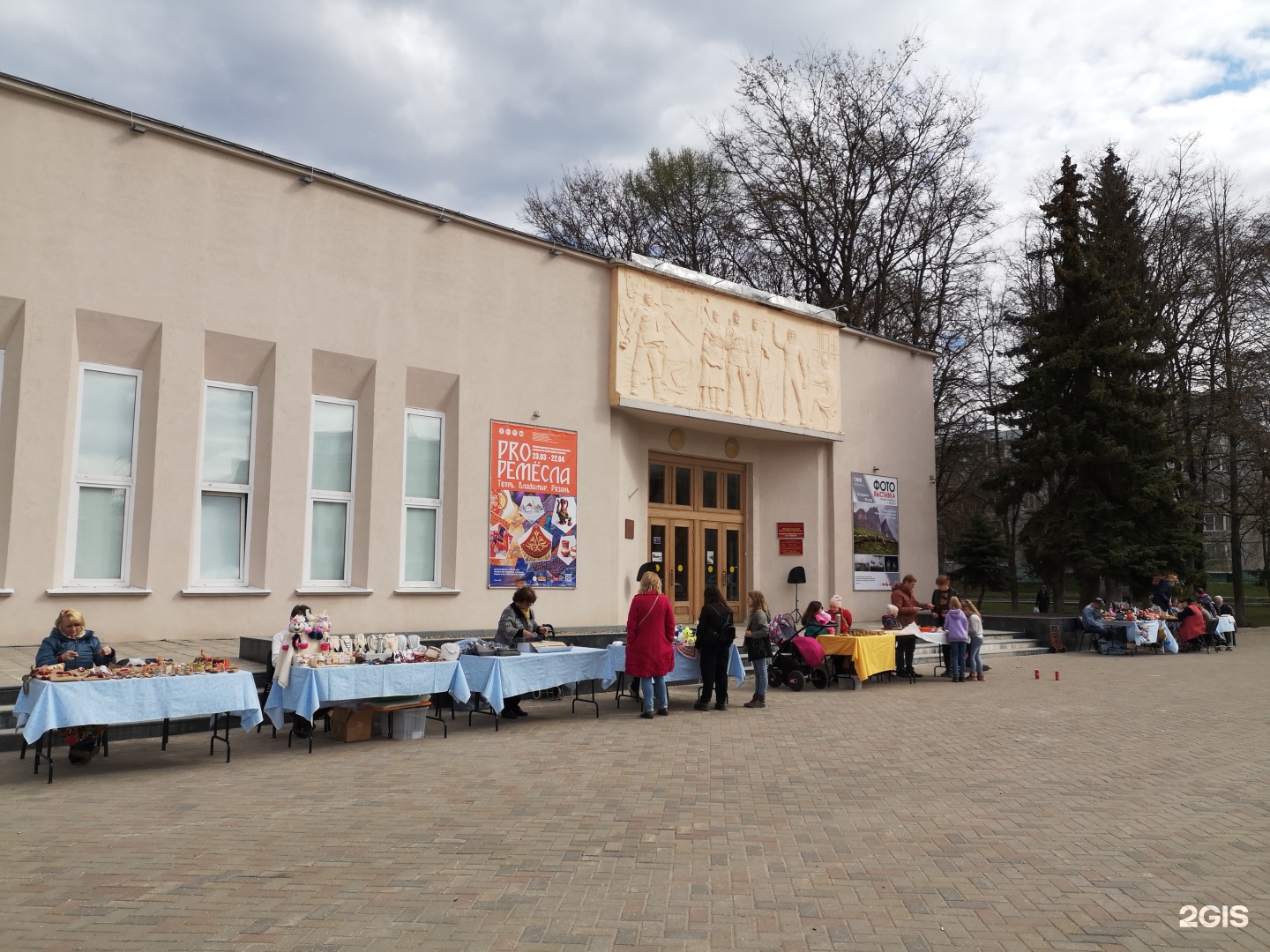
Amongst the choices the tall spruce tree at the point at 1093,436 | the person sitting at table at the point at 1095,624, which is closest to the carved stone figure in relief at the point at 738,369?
the person sitting at table at the point at 1095,624

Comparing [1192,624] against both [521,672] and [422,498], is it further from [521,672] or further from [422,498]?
[521,672]

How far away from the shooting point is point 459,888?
5.18m

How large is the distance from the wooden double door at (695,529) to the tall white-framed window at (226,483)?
28.9 feet

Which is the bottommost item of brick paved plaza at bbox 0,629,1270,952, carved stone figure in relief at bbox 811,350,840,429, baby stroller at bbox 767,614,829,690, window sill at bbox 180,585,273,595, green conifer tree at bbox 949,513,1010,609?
brick paved plaza at bbox 0,629,1270,952

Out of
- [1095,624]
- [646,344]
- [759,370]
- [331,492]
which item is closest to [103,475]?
[331,492]

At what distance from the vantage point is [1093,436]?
2658 cm

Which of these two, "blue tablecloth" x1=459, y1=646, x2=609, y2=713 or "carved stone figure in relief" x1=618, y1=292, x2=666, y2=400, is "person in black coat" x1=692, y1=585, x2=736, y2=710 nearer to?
"blue tablecloth" x1=459, y1=646, x2=609, y2=713

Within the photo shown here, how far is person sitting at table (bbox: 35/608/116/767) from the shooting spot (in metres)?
8.73

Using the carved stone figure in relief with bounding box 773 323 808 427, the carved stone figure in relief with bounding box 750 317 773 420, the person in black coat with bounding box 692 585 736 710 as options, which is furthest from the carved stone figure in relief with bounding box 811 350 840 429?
the person in black coat with bounding box 692 585 736 710

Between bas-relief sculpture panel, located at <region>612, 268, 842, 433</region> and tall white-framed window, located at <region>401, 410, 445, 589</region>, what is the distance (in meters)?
3.99

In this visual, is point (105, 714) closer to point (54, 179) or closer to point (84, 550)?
point (84, 550)

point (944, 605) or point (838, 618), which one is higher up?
point (944, 605)

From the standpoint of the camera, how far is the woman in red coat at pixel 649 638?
11.7 meters

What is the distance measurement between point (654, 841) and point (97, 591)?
35.7 feet
